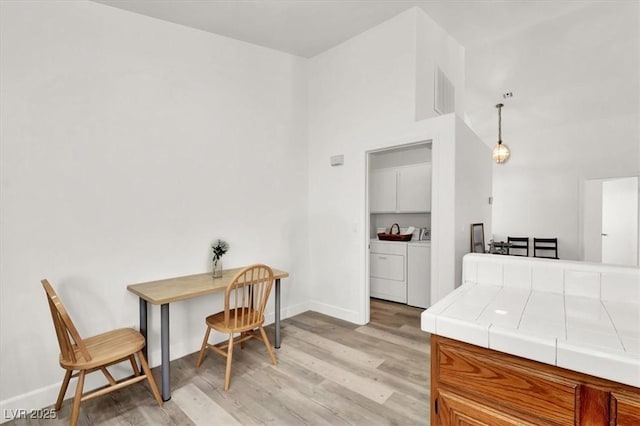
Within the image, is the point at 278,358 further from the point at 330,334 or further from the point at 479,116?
the point at 479,116

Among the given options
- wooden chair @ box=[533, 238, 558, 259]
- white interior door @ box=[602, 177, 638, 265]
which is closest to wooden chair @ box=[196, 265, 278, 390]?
wooden chair @ box=[533, 238, 558, 259]

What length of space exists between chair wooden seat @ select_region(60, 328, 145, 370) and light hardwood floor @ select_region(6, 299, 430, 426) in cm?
43

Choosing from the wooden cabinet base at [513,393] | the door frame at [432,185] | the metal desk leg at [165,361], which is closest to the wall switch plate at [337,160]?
the door frame at [432,185]

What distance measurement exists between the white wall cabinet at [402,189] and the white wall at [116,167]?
1914 mm

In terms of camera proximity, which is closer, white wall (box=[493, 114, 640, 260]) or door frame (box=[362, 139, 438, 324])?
door frame (box=[362, 139, 438, 324])

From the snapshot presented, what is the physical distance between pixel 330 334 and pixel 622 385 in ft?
8.42

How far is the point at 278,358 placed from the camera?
8.75ft

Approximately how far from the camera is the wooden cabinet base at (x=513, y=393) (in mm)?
845

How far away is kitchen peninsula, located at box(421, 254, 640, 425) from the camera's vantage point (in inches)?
33.4

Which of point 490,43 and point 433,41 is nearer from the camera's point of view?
point 433,41

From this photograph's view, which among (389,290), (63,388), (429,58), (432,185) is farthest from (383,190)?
(63,388)

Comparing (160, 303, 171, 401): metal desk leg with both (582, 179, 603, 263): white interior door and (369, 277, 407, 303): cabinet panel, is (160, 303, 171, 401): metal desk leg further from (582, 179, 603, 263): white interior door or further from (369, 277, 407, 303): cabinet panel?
(582, 179, 603, 263): white interior door

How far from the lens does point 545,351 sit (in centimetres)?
91

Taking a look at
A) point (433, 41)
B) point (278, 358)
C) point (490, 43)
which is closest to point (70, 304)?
point (278, 358)
